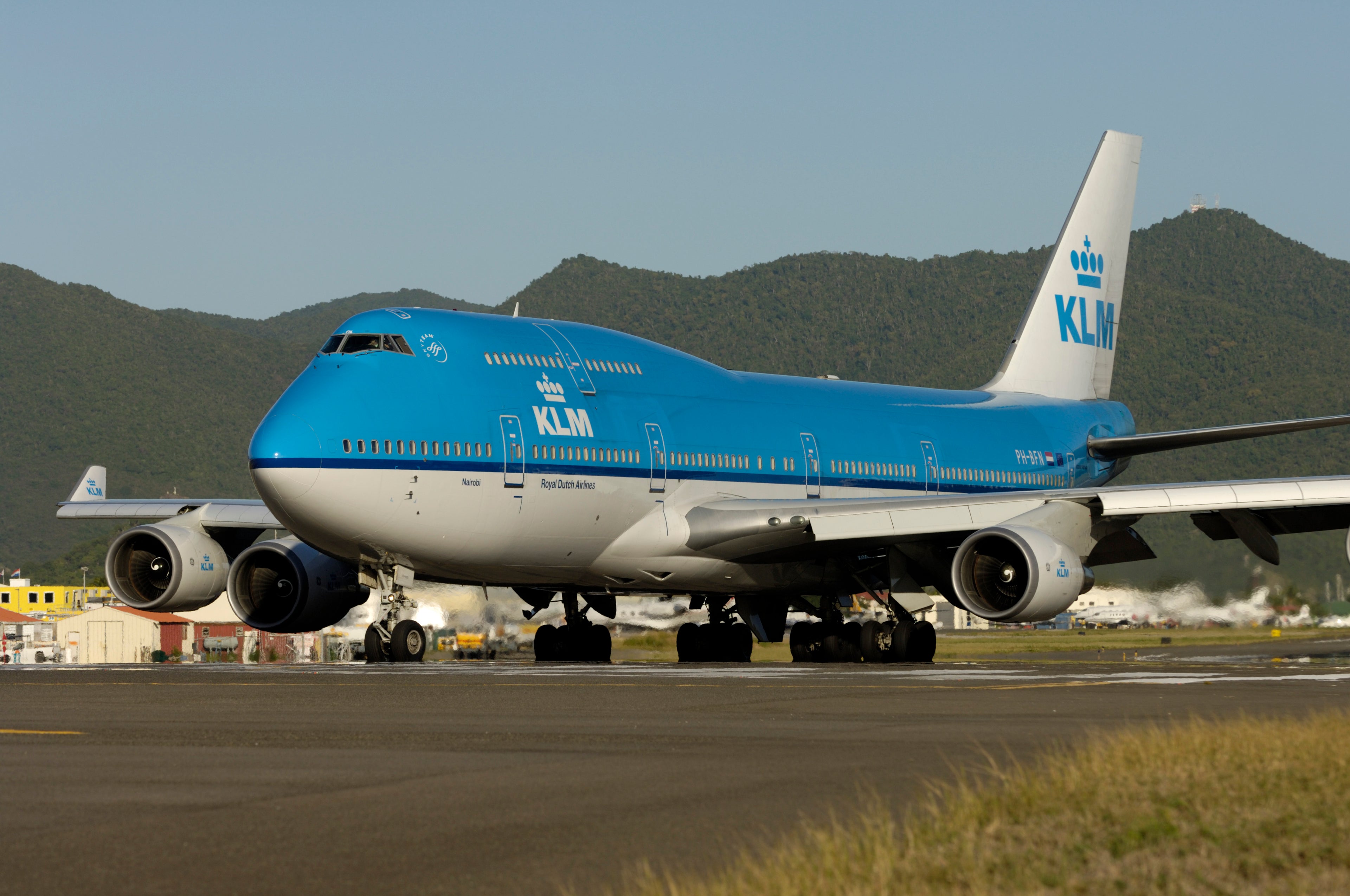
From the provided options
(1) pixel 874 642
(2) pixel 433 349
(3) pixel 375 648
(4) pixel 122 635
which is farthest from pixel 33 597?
(2) pixel 433 349

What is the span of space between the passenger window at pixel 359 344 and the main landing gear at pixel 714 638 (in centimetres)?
1028

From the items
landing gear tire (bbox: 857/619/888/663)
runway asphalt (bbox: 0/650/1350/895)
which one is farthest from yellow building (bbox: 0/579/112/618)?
runway asphalt (bbox: 0/650/1350/895)

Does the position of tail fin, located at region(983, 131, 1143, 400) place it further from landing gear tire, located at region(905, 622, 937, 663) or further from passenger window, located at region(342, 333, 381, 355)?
passenger window, located at region(342, 333, 381, 355)

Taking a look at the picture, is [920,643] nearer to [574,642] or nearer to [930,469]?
[930,469]

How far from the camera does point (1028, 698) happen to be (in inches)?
617

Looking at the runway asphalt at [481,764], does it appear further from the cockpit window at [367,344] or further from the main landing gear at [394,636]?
the cockpit window at [367,344]

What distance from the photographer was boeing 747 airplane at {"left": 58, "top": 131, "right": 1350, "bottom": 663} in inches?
942

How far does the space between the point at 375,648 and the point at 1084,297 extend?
22.7 meters

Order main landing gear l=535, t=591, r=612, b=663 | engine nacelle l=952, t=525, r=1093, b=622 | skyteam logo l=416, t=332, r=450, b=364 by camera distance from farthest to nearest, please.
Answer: main landing gear l=535, t=591, r=612, b=663 < skyteam logo l=416, t=332, r=450, b=364 < engine nacelle l=952, t=525, r=1093, b=622

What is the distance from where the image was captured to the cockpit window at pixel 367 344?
2442cm

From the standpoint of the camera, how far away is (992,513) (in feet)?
83.8

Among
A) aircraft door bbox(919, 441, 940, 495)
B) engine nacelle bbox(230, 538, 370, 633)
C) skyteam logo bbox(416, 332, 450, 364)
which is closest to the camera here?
skyteam logo bbox(416, 332, 450, 364)

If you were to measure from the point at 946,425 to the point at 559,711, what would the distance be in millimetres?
21076

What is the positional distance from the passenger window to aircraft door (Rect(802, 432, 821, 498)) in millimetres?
8893
